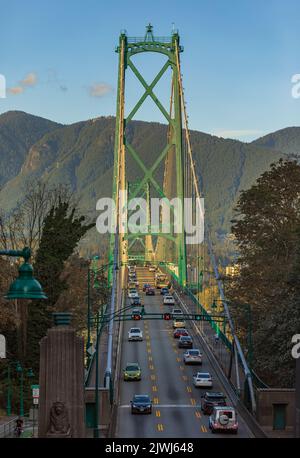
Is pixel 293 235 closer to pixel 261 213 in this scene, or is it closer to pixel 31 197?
pixel 261 213

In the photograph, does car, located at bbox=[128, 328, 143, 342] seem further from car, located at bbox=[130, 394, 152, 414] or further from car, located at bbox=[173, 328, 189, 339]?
car, located at bbox=[130, 394, 152, 414]

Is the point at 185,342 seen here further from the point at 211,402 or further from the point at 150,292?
the point at 150,292

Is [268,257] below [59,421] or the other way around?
the other way around

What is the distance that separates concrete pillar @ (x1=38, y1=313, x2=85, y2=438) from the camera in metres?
38.4

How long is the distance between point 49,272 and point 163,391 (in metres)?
10.2

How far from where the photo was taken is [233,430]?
51.8 m

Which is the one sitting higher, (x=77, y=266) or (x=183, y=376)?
(x=77, y=266)

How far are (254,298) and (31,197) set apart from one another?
19.4 m

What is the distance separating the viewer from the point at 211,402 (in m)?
58.6

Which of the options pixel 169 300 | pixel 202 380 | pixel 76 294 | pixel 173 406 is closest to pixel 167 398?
pixel 173 406

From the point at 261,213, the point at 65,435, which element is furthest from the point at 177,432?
the point at 261,213

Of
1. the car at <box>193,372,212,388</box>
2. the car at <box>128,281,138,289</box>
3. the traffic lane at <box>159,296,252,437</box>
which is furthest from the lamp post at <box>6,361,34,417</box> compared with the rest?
the car at <box>128,281,138,289</box>

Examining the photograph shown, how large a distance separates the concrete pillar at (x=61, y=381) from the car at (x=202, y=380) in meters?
29.3
